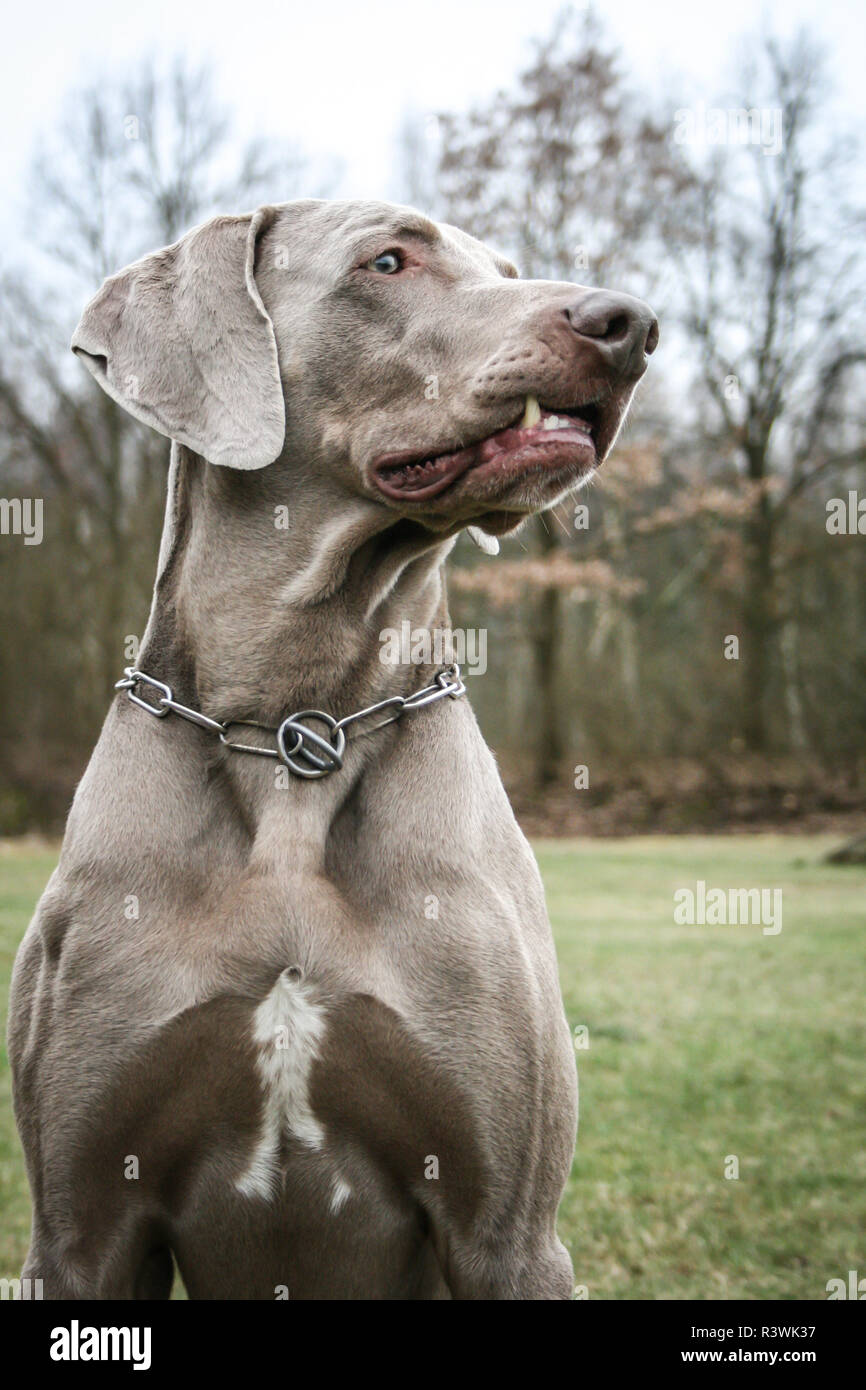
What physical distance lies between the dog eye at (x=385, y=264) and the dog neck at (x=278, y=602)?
0.47m

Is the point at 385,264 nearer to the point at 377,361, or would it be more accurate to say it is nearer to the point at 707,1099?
the point at 377,361

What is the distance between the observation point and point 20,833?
48.3 ft

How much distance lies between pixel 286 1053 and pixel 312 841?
385mm

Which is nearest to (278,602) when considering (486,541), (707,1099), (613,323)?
(486,541)

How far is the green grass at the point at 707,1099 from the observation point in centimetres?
360

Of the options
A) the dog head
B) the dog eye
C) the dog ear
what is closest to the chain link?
the dog head

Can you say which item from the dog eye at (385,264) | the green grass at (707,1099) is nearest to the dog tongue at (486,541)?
the dog eye at (385,264)

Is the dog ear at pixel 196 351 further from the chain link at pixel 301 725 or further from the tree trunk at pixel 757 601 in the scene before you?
the tree trunk at pixel 757 601

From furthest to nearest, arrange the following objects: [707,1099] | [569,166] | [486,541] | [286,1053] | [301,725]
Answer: [569,166]
[707,1099]
[486,541]
[301,725]
[286,1053]

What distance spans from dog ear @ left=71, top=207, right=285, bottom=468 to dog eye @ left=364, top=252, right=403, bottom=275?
25cm

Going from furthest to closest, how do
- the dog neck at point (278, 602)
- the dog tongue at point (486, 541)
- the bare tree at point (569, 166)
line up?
the bare tree at point (569, 166), the dog tongue at point (486, 541), the dog neck at point (278, 602)

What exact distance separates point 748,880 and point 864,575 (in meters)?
9.03

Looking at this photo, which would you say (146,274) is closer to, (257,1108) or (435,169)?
(257,1108)

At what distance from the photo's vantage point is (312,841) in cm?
226
